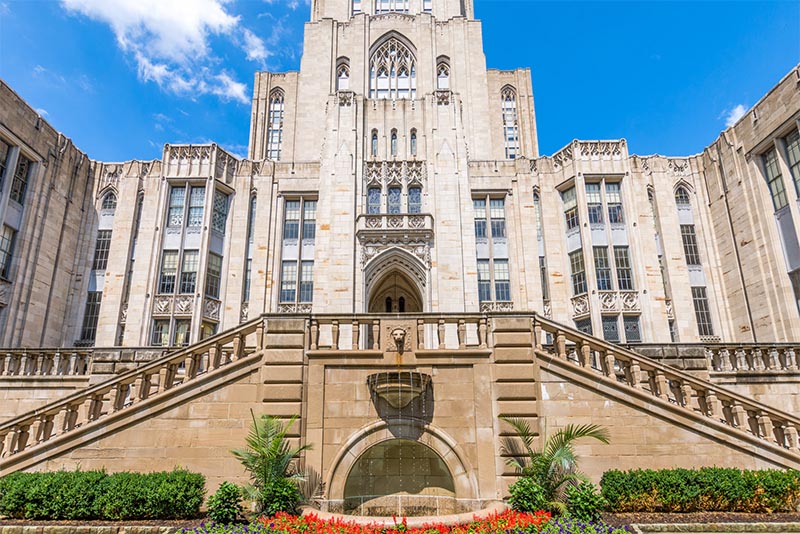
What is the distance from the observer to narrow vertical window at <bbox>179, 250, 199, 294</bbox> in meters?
27.5

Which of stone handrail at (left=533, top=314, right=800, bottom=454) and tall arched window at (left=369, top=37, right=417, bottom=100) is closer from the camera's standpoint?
stone handrail at (left=533, top=314, right=800, bottom=454)

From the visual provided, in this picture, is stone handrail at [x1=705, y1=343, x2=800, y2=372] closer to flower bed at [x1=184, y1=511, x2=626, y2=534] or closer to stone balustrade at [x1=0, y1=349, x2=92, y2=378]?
flower bed at [x1=184, y1=511, x2=626, y2=534]

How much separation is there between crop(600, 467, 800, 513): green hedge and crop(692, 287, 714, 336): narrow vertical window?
19.4m

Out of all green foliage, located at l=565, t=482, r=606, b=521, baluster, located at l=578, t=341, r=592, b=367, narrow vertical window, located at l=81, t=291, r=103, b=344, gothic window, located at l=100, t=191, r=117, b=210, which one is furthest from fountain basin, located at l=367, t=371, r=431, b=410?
gothic window, located at l=100, t=191, r=117, b=210

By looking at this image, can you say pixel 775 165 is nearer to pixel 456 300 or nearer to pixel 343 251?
pixel 456 300

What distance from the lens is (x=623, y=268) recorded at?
91.3ft

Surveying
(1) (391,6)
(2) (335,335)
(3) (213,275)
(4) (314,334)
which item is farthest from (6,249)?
(1) (391,6)

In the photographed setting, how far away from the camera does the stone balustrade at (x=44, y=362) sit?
17.1 m

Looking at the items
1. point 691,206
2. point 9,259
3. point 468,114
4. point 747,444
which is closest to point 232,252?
point 9,259

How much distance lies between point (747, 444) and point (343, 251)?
1930cm

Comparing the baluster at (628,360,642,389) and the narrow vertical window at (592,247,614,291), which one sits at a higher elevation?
the narrow vertical window at (592,247,614,291)

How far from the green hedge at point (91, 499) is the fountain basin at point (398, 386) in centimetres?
471

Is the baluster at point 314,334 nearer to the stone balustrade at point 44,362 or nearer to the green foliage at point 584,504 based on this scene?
the green foliage at point 584,504

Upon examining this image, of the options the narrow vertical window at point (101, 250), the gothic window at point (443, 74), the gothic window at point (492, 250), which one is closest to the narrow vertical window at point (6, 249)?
the narrow vertical window at point (101, 250)
